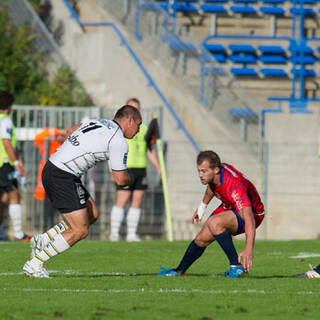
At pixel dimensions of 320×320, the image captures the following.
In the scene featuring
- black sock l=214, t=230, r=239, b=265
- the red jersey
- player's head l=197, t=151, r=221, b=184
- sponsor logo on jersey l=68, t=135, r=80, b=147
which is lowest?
black sock l=214, t=230, r=239, b=265

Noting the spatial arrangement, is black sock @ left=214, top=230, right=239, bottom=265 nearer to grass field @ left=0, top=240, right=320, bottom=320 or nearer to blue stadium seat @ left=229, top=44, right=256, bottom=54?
grass field @ left=0, top=240, right=320, bottom=320

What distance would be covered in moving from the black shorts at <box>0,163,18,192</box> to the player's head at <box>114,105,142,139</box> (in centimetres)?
657

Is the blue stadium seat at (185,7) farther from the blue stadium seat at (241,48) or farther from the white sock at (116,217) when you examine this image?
the white sock at (116,217)

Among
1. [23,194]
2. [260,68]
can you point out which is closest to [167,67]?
[260,68]

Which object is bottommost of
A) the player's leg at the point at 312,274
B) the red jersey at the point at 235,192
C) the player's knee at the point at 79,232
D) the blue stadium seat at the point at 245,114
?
the player's leg at the point at 312,274

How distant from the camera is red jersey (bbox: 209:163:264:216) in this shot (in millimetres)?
9008

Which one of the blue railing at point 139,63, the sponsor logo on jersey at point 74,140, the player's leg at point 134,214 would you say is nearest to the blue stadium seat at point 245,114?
the blue railing at point 139,63

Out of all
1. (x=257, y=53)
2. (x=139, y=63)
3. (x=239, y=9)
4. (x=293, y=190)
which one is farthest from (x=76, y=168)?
(x=239, y=9)

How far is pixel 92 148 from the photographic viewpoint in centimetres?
893

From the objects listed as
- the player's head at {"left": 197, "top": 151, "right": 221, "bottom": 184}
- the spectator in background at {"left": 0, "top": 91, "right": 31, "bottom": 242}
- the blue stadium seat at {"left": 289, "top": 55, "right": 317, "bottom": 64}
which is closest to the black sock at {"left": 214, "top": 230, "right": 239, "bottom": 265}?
the player's head at {"left": 197, "top": 151, "right": 221, "bottom": 184}

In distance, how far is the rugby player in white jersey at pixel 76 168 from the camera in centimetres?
892

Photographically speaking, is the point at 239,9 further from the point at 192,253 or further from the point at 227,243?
the point at 227,243

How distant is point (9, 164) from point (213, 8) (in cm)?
946

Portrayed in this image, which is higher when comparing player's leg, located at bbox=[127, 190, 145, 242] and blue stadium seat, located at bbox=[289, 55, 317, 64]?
blue stadium seat, located at bbox=[289, 55, 317, 64]
